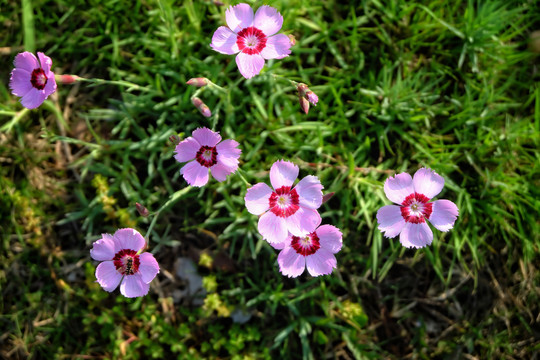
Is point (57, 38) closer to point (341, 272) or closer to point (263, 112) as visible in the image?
point (263, 112)

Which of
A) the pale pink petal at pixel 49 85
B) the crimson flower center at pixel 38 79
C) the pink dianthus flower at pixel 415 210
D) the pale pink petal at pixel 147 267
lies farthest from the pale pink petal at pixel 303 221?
the crimson flower center at pixel 38 79

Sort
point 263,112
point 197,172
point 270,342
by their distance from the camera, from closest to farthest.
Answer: point 197,172 → point 263,112 → point 270,342

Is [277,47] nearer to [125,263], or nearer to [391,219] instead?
[391,219]

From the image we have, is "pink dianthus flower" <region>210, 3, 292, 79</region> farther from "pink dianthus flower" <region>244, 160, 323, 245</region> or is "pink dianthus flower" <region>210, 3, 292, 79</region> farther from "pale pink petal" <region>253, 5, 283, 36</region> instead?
"pink dianthus flower" <region>244, 160, 323, 245</region>

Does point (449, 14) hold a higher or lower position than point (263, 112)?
higher

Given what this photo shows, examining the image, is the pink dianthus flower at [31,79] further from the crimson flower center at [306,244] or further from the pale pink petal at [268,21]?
the crimson flower center at [306,244]

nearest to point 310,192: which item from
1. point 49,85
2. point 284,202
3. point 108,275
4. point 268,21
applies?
point 284,202

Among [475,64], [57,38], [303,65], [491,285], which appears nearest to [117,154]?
[57,38]
